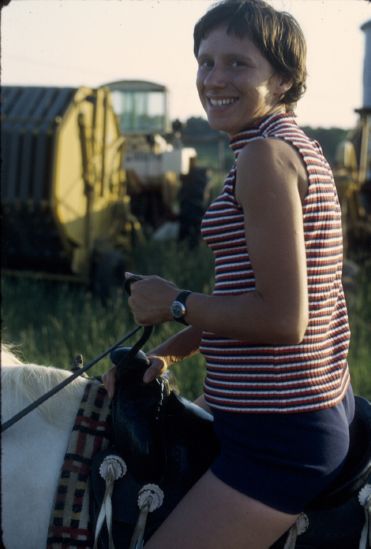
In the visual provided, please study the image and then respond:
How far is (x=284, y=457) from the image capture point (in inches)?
58.6

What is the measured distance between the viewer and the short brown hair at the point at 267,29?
1.52 m

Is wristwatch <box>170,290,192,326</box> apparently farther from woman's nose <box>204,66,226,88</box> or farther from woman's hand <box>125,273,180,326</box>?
woman's nose <box>204,66,226,88</box>

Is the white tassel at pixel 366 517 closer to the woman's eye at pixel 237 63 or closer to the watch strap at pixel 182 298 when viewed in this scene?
the watch strap at pixel 182 298

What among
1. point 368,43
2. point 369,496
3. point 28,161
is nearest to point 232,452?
point 369,496

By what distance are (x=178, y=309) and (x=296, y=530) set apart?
1.69 ft

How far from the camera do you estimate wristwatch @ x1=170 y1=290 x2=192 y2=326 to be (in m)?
1.49

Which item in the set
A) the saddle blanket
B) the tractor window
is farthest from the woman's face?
the tractor window

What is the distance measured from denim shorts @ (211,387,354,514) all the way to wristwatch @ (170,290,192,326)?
217 millimetres

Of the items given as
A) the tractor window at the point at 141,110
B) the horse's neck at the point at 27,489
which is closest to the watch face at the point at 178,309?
the horse's neck at the point at 27,489

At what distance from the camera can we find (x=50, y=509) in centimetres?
164

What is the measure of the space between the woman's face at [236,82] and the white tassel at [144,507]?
0.74 metres

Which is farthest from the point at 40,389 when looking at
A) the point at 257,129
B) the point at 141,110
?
the point at 141,110

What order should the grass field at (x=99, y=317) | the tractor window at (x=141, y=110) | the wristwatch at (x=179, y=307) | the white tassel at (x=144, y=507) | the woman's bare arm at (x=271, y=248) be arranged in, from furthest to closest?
the tractor window at (x=141, y=110) < the grass field at (x=99, y=317) < the white tassel at (x=144, y=507) < the wristwatch at (x=179, y=307) < the woman's bare arm at (x=271, y=248)

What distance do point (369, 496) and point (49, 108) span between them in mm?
5945
